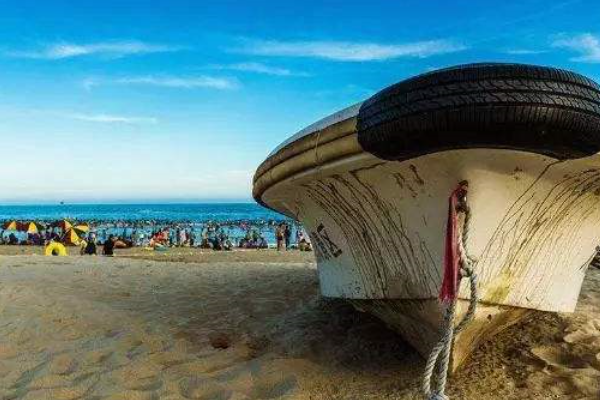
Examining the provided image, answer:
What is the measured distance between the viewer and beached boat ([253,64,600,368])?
8.04 feet

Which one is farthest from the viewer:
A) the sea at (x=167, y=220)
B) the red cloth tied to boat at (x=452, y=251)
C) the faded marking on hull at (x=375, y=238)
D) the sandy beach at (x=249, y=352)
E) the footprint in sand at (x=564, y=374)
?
the sea at (x=167, y=220)

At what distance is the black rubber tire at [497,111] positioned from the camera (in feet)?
7.87

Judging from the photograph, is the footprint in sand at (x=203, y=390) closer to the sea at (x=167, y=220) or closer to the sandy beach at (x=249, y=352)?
the sandy beach at (x=249, y=352)

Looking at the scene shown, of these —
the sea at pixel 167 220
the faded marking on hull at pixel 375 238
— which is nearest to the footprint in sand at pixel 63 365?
the faded marking on hull at pixel 375 238

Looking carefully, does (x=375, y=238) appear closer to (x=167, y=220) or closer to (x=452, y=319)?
(x=452, y=319)

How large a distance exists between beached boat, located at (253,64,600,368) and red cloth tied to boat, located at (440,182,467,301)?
55 mm

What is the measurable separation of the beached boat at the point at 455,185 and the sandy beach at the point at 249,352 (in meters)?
0.40

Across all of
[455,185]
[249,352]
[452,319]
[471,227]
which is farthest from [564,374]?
[249,352]

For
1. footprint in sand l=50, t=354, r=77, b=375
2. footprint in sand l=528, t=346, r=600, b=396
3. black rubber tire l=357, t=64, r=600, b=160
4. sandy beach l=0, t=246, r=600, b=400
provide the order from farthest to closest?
footprint in sand l=50, t=354, r=77, b=375 → sandy beach l=0, t=246, r=600, b=400 → footprint in sand l=528, t=346, r=600, b=396 → black rubber tire l=357, t=64, r=600, b=160

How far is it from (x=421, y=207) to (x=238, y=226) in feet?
175

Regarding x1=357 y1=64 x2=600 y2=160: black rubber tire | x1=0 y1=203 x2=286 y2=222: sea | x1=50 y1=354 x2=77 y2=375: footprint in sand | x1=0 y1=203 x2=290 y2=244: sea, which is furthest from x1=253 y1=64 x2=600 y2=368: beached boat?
x1=0 y1=203 x2=286 y2=222: sea

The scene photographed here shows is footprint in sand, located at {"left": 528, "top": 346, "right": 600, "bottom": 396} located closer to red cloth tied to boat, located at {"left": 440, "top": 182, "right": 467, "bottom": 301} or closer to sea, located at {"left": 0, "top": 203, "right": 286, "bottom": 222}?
red cloth tied to boat, located at {"left": 440, "top": 182, "right": 467, "bottom": 301}

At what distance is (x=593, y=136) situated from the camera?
256cm

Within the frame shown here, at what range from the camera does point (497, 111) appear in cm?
240
